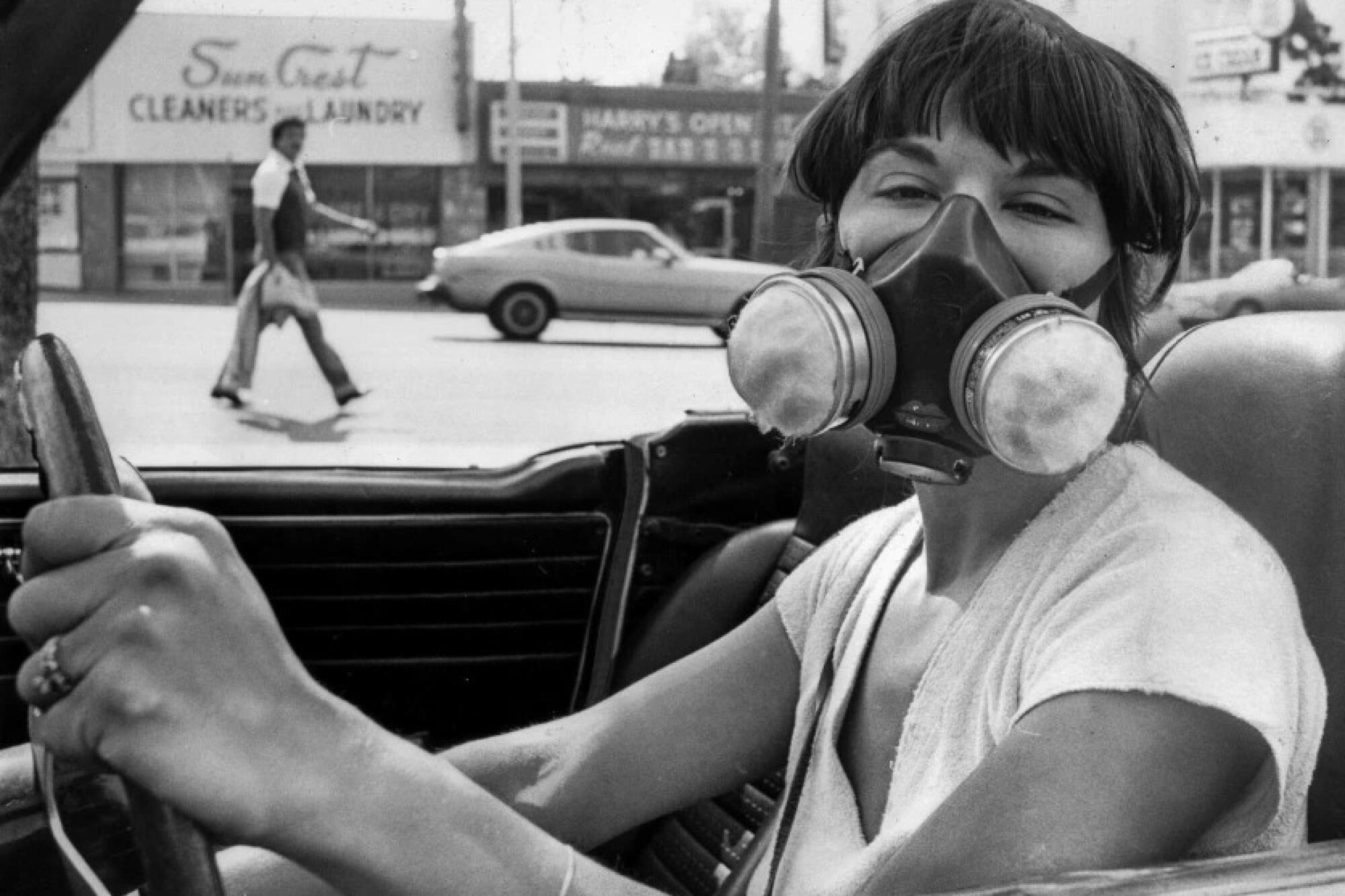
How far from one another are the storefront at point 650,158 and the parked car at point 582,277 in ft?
0.15

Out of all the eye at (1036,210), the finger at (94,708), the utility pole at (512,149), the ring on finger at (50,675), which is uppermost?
the utility pole at (512,149)

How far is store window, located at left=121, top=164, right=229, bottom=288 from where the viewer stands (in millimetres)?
2121

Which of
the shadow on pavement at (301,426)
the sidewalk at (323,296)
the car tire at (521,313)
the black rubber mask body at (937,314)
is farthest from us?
the car tire at (521,313)

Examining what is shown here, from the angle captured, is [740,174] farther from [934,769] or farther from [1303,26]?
[934,769]

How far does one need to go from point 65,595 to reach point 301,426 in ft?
5.66

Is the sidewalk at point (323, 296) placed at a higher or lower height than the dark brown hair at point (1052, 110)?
lower

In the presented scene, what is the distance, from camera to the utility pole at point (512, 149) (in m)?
1.38

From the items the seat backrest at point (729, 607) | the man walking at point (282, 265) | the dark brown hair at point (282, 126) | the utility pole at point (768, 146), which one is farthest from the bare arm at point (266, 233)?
the utility pole at point (768, 146)

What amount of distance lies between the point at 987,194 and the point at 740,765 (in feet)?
1.87

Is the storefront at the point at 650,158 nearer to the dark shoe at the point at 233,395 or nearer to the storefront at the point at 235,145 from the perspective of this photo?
the storefront at the point at 235,145

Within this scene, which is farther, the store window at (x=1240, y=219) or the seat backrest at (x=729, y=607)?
the seat backrest at (x=729, y=607)

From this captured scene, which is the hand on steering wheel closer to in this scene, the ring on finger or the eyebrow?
the ring on finger

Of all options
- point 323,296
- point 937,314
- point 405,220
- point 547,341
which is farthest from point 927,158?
point 323,296

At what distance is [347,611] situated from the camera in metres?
2.15
